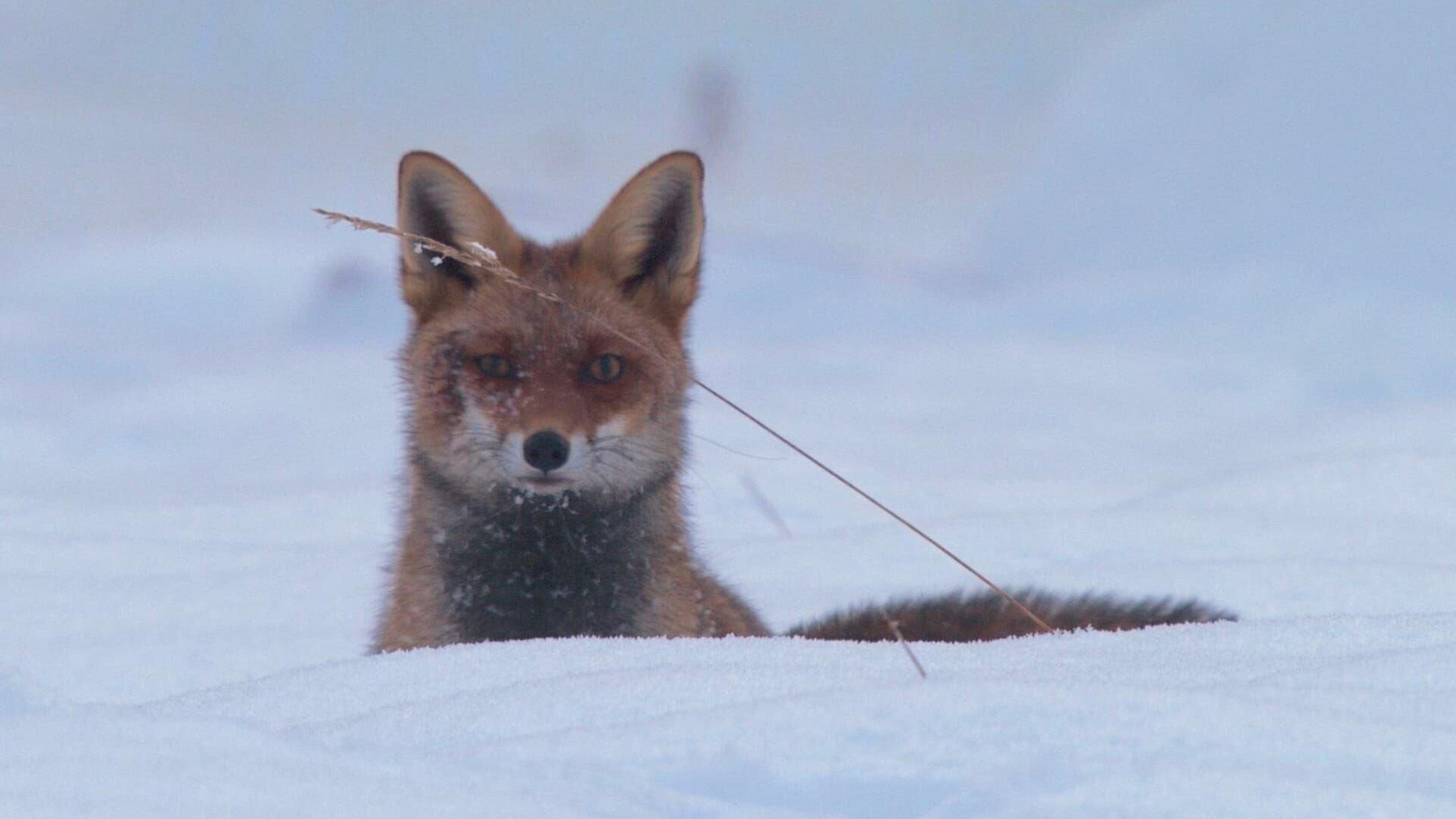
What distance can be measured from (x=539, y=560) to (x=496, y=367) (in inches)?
22.5

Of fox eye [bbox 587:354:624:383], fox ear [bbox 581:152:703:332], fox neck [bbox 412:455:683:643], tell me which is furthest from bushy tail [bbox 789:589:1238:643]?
fox ear [bbox 581:152:703:332]

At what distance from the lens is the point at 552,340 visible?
385cm

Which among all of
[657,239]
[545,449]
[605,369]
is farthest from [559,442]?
[657,239]

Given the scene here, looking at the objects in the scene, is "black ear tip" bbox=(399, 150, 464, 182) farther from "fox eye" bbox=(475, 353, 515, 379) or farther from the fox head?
"fox eye" bbox=(475, 353, 515, 379)

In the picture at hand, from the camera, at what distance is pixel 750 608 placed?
479 centimetres

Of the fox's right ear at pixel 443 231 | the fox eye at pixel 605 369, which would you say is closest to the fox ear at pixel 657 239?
the fox's right ear at pixel 443 231

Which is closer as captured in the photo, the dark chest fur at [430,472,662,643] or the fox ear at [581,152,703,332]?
the dark chest fur at [430,472,662,643]

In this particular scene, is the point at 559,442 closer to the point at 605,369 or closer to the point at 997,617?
the point at 605,369

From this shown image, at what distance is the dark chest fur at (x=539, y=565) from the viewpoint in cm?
383

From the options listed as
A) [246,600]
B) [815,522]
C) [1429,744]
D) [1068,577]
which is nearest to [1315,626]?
[1429,744]

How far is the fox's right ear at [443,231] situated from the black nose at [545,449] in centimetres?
79

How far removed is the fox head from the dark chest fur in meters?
0.08

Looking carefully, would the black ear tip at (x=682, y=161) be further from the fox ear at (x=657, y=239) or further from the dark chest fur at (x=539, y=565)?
the dark chest fur at (x=539, y=565)

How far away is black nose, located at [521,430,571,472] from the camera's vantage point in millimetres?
3613
